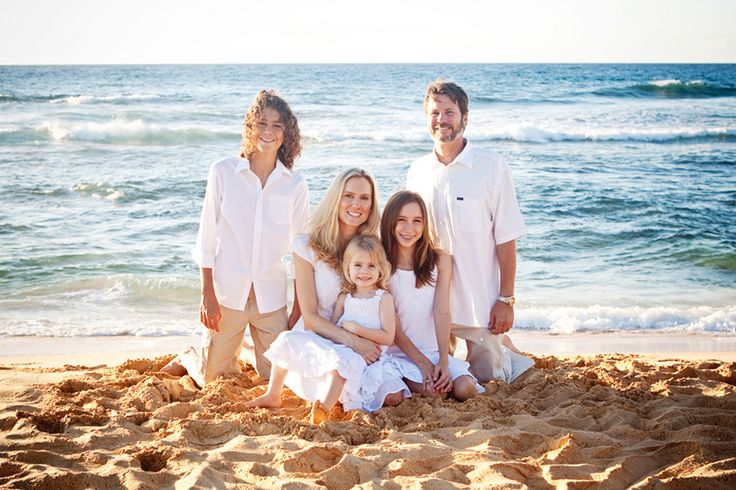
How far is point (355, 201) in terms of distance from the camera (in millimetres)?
4453

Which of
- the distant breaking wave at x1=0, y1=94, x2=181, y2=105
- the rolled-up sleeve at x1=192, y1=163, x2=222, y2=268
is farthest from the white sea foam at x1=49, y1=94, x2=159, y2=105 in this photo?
the rolled-up sleeve at x1=192, y1=163, x2=222, y2=268

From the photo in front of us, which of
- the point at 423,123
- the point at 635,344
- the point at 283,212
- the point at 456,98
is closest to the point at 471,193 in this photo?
the point at 456,98

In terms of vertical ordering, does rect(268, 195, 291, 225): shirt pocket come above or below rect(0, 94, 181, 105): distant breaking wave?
below

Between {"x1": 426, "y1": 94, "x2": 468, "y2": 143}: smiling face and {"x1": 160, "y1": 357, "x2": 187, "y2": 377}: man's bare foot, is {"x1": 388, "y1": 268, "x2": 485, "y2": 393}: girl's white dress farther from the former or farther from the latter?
{"x1": 160, "y1": 357, "x2": 187, "y2": 377}: man's bare foot

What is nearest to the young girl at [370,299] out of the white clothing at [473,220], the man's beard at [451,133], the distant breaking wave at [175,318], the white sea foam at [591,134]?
the white clothing at [473,220]

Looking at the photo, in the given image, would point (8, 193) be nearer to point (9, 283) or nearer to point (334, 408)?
point (9, 283)

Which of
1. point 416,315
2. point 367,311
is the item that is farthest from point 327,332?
point 416,315

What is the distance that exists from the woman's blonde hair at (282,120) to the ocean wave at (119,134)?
13.3 m

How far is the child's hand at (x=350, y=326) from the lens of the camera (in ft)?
14.3

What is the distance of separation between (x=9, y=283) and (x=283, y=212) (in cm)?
454

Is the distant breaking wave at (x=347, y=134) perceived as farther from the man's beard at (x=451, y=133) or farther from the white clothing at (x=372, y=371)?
the white clothing at (x=372, y=371)

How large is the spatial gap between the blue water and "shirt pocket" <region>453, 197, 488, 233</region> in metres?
2.46

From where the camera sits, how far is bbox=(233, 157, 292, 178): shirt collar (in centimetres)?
473

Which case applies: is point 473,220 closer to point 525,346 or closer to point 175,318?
point 525,346
